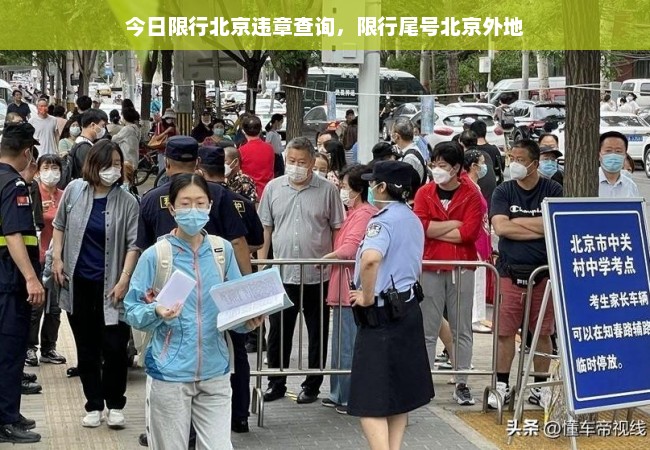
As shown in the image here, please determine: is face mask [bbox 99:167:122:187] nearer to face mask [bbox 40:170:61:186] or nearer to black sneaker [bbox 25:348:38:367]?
face mask [bbox 40:170:61:186]

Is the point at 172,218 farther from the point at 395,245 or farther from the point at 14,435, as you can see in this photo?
the point at 14,435

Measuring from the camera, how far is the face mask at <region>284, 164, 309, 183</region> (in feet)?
28.9

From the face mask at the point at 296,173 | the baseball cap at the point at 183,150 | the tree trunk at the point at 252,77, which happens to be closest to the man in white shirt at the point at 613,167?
the face mask at the point at 296,173

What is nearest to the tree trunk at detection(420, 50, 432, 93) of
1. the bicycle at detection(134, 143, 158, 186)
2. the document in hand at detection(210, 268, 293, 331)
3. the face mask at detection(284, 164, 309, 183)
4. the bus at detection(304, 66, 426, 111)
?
the bus at detection(304, 66, 426, 111)

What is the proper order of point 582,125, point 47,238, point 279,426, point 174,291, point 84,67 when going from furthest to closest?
point 84,67, point 47,238, point 582,125, point 279,426, point 174,291

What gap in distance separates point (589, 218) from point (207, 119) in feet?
60.9

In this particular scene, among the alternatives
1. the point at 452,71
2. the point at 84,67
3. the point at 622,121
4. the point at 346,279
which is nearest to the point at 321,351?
the point at 346,279

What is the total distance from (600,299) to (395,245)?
140cm

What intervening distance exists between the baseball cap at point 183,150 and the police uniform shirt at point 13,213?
1.01 metres

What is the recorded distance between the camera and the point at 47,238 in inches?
381

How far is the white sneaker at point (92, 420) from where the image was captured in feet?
26.2

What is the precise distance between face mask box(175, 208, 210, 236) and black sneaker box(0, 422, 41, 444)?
8.62 ft

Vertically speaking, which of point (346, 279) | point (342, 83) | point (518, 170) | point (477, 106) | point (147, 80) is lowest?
point (346, 279)

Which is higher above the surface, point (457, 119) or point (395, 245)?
point (457, 119)
